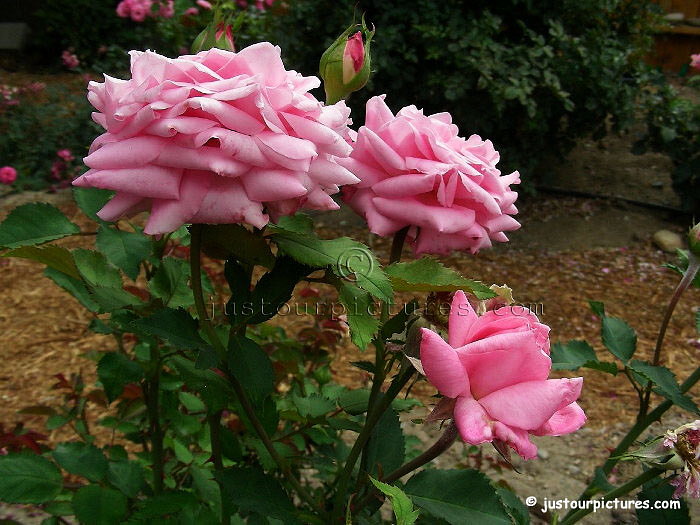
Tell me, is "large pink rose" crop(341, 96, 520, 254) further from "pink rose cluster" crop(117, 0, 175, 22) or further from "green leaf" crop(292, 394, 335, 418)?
"pink rose cluster" crop(117, 0, 175, 22)

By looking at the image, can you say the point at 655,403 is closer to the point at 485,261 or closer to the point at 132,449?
the point at 485,261

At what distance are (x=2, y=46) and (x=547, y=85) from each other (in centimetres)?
662

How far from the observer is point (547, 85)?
3061 mm

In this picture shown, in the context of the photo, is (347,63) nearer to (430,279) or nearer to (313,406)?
(430,279)

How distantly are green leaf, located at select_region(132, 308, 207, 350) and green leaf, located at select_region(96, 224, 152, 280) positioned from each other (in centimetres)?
18

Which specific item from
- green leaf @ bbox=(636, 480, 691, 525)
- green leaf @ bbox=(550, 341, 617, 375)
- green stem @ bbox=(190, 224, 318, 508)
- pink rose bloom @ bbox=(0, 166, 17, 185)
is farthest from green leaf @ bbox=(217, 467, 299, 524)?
pink rose bloom @ bbox=(0, 166, 17, 185)

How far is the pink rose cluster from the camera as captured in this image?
14.2ft

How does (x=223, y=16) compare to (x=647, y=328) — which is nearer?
(x=223, y=16)

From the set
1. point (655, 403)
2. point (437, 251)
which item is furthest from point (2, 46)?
point (437, 251)

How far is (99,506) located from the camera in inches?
35.1

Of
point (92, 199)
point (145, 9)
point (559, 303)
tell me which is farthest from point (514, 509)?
point (145, 9)

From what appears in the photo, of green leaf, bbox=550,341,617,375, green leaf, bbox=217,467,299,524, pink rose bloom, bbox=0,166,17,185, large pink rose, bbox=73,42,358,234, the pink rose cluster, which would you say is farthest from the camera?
the pink rose cluster

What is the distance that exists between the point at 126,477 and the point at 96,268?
1.15ft

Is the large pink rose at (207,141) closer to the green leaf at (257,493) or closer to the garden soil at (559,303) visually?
the green leaf at (257,493)
